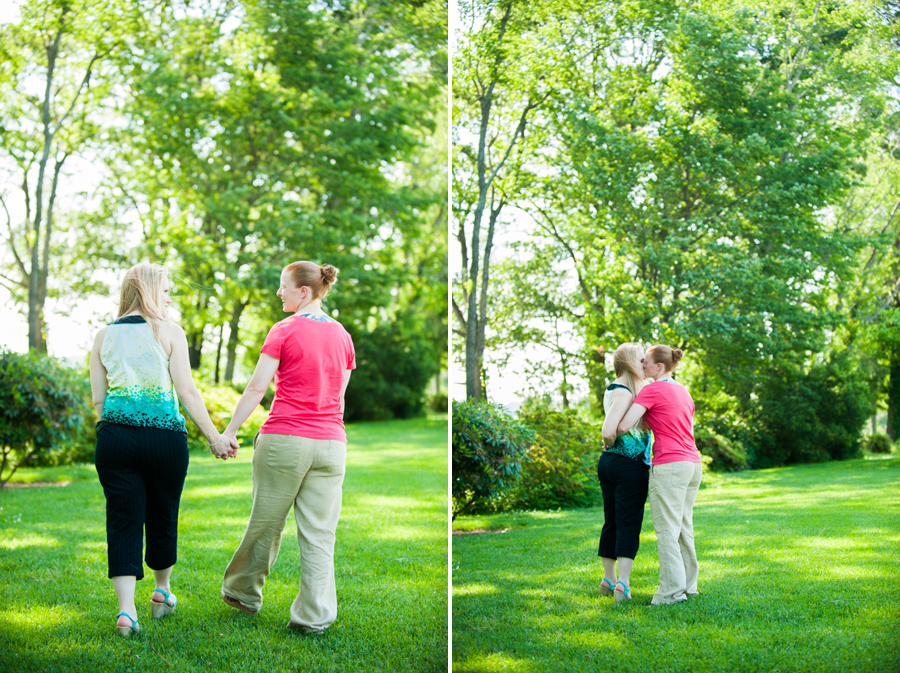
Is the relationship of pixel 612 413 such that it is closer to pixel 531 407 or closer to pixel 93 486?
pixel 531 407

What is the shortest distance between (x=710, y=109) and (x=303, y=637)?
3.74 meters

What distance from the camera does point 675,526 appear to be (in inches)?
142

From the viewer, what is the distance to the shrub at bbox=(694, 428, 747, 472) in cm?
422

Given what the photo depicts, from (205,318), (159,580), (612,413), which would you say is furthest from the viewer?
(205,318)

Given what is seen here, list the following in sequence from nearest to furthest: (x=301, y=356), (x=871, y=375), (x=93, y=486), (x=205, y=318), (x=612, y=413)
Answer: (x=301, y=356) → (x=612, y=413) → (x=871, y=375) → (x=93, y=486) → (x=205, y=318)

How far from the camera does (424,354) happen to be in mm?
18719

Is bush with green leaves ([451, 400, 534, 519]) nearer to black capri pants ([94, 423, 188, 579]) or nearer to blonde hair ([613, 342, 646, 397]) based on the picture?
blonde hair ([613, 342, 646, 397])

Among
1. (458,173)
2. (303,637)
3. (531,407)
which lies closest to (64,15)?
(458,173)

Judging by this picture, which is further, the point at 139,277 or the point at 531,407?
the point at 531,407

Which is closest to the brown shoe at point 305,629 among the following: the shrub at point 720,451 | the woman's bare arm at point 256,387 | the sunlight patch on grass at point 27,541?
the woman's bare arm at point 256,387

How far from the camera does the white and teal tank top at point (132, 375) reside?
128 inches

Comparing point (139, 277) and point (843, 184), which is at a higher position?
point (843, 184)

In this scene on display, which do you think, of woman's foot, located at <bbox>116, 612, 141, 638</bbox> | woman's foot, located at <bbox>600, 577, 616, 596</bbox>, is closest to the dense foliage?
woman's foot, located at <bbox>600, 577, 616, 596</bbox>

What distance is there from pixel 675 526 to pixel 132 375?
9.06 ft
